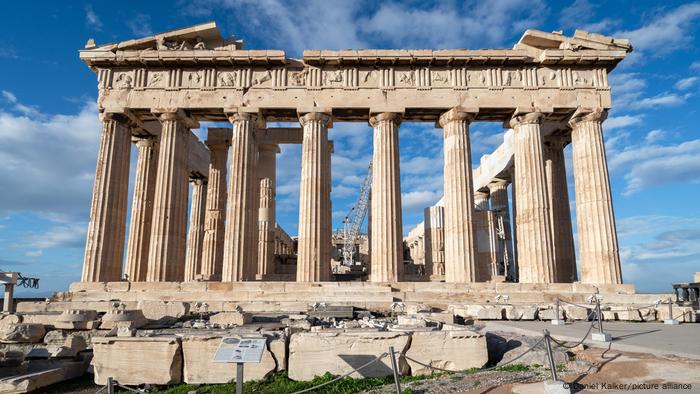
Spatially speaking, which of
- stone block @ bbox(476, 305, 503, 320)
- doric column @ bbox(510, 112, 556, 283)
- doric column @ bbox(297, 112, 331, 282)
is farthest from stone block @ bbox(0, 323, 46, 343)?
doric column @ bbox(510, 112, 556, 283)

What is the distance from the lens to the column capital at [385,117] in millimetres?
22516

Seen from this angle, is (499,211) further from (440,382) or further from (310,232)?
(440,382)

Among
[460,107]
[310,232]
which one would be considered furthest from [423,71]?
[310,232]

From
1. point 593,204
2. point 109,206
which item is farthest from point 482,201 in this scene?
point 109,206

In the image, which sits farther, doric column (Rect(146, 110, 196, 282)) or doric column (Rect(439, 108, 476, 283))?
doric column (Rect(146, 110, 196, 282))

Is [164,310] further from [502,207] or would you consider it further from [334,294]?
[502,207]

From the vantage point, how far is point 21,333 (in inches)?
419

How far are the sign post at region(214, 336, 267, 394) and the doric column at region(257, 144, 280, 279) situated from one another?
22444mm

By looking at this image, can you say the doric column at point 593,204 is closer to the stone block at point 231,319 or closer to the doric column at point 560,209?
the doric column at point 560,209

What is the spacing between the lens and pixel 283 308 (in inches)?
627

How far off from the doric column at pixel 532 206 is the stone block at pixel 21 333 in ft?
62.2

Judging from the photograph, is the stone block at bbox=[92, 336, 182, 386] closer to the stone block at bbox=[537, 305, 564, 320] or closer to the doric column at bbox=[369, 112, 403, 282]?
the stone block at bbox=[537, 305, 564, 320]

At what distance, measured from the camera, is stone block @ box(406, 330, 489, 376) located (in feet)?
25.0

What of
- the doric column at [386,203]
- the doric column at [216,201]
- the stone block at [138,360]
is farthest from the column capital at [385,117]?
the stone block at [138,360]
